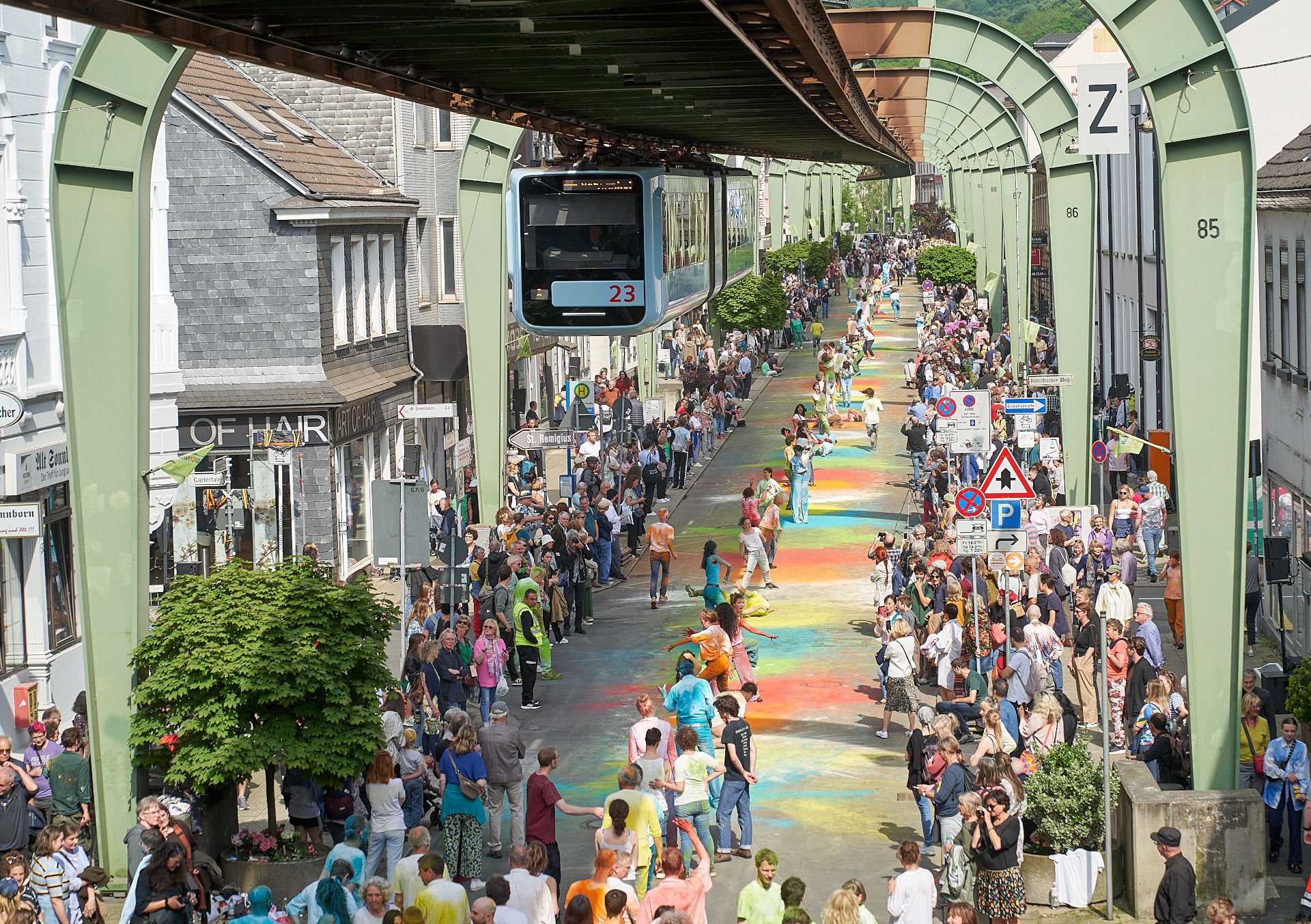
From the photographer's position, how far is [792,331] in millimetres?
77188

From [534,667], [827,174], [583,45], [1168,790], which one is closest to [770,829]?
[1168,790]

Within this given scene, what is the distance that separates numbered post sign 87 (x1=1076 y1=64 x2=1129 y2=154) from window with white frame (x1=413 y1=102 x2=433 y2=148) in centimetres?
2209

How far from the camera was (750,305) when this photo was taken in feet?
220

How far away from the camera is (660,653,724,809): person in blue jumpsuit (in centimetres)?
1700

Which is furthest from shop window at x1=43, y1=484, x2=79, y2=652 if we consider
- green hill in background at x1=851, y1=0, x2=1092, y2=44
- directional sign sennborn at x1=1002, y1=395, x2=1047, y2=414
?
green hill in background at x1=851, y1=0, x2=1092, y2=44

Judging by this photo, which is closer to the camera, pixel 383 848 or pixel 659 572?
pixel 383 848

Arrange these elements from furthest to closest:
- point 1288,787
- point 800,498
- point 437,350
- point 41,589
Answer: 1. point 437,350
2. point 800,498
3. point 41,589
4. point 1288,787

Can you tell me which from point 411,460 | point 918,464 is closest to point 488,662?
point 411,460

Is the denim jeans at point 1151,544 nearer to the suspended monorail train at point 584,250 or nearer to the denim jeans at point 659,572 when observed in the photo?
the denim jeans at point 659,572

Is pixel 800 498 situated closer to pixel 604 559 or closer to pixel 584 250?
pixel 604 559

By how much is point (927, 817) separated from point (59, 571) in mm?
12798

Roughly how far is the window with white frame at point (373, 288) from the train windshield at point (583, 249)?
48.3 feet

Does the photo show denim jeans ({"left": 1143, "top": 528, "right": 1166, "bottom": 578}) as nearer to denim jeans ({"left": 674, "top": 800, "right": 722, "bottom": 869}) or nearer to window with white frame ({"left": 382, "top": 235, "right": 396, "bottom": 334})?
denim jeans ({"left": 674, "top": 800, "right": 722, "bottom": 869})

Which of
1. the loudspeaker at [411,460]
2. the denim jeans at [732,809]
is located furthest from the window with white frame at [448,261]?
the denim jeans at [732,809]
